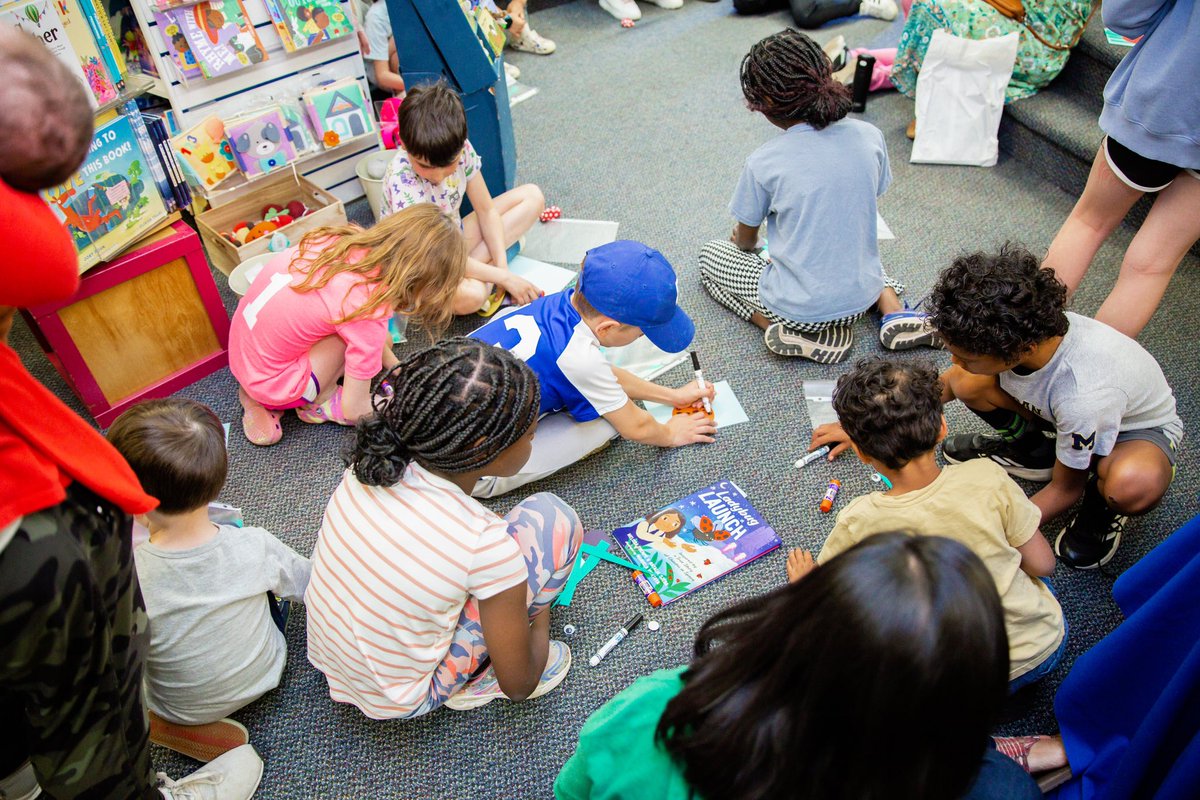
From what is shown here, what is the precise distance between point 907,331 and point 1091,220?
0.50 meters

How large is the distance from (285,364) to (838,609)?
5.28 feet

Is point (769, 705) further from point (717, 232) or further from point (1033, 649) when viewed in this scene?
point (717, 232)

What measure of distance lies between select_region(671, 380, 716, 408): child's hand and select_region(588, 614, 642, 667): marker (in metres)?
0.60

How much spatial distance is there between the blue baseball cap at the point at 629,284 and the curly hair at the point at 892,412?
45cm

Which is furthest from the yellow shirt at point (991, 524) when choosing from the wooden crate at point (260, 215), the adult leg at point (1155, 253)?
the wooden crate at point (260, 215)

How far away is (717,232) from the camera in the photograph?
8.86 feet

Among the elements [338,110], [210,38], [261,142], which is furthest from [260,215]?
[210,38]

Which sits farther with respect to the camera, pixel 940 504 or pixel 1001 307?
pixel 1001 307

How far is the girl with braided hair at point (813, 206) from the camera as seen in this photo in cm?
200

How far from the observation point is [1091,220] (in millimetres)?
1941

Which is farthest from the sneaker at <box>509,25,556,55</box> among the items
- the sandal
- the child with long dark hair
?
the child with long dark hair

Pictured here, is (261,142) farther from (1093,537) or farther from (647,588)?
(1093,537)

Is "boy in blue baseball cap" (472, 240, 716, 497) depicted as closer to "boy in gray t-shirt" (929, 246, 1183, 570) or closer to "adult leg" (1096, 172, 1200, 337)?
"boy in gray t-shirt" (929, 246, 1183, 570)

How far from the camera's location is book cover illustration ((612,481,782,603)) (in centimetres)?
168
